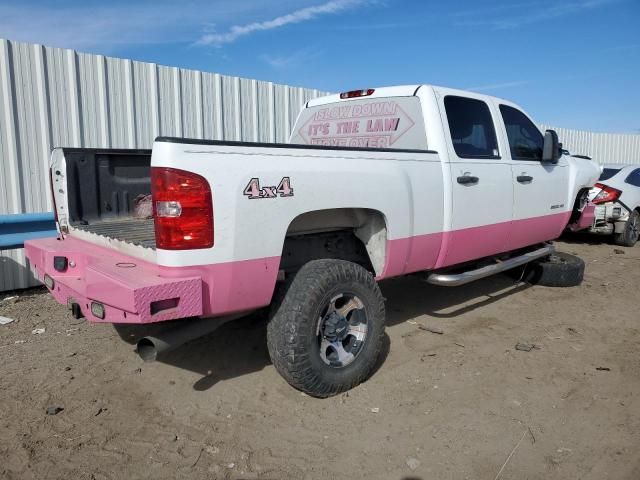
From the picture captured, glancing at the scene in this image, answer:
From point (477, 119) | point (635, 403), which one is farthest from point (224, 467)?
point (477, 119)

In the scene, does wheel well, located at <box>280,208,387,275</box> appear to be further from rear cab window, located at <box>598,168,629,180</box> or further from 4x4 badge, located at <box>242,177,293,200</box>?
rear cab window, located at <box>598,168,629,180</box>

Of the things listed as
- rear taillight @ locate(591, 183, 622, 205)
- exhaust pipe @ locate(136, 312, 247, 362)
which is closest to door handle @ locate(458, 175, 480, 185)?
exhaust pipe @ locate(136, 312, 247, 362)

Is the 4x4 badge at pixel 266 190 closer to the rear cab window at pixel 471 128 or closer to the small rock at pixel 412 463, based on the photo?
the small rock at pixel 412 463

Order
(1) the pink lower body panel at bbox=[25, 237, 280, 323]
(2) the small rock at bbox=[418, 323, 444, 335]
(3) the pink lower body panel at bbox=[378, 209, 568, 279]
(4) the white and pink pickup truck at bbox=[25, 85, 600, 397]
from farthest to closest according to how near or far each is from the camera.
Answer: (2) the small rock at bbox=[418, 323, 444, 335] → (3) the pink lower body panel at bbox=[378, 209, 568, 279] → (4) the white and pink pickup truck at bbox=[25, 85, 600, 397] → (1) the pink lower body panel at bbox=[25, 237, 280, 323]

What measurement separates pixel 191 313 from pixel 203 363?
147cm

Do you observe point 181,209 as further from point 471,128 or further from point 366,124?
point 471,128

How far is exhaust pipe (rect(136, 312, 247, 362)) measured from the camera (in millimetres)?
2863

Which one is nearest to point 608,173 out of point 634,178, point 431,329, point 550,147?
point 634,178

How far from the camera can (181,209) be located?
2705 millimetres

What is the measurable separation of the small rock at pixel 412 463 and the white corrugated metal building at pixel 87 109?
5.18 metres

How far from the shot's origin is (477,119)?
4.86m

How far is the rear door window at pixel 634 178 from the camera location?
394 inches

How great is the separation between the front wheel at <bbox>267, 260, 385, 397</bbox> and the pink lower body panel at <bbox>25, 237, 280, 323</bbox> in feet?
0.77

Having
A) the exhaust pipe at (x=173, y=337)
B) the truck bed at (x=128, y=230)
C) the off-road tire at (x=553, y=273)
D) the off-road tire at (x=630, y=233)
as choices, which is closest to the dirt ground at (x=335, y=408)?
the exhaust pipe at (x=173, y=337)
